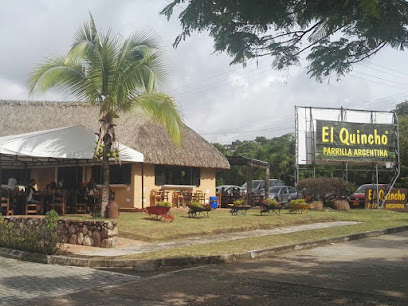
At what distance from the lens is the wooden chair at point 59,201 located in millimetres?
15094

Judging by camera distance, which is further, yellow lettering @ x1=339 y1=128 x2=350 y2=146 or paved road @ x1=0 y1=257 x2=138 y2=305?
yellow lettering @ x1=339 y1=128 x2=350 y2=146

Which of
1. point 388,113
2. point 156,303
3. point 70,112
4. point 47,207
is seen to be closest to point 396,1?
point 156,303

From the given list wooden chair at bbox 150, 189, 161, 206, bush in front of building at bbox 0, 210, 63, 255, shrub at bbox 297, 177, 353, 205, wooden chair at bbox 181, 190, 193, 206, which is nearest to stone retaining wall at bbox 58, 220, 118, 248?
bush in front of building at bbox 0, 210, 63, 255

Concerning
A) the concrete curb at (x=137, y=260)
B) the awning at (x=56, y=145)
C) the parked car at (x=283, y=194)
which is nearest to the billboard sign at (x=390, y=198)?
the parked car at (x=283, y=194)

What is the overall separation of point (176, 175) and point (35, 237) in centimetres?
1220

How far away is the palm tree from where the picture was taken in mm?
13828

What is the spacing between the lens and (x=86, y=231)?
37.9ft

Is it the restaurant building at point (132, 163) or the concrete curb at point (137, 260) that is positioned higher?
the restaurant building at point (132, 163)

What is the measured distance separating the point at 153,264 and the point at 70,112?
54.3ft

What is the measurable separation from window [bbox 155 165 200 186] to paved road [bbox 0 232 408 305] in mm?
11633

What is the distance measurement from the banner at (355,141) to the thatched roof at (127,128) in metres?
5.97

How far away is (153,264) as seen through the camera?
897 cm

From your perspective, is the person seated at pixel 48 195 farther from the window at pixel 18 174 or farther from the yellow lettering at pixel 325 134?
the yellow lettering at pixel 325 134

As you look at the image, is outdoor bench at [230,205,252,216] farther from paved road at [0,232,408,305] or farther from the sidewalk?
paved road at [0,232,408,305]
